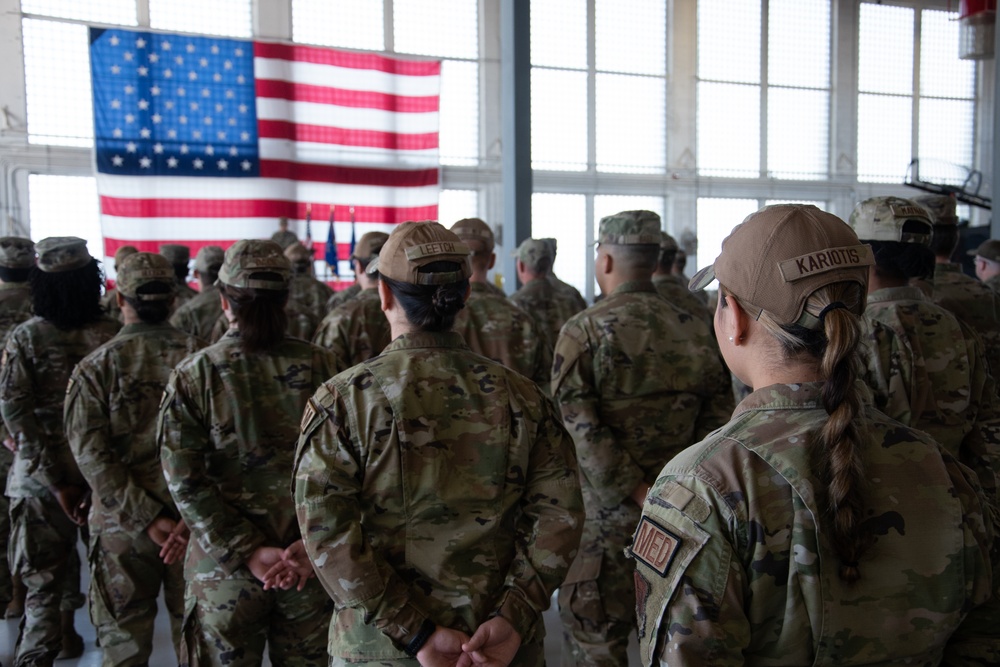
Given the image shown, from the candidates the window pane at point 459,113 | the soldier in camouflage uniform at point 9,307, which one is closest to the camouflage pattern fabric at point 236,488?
the soldier in camouflage uniform at point 9,307

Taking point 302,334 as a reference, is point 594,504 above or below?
below

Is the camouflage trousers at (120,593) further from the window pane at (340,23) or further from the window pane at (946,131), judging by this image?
the window pane at (946,131)

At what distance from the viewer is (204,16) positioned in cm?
1080

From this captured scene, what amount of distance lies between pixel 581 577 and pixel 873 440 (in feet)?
6.11

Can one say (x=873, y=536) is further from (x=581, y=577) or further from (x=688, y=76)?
(x=688, y=76)

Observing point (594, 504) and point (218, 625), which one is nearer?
point (218, 625)

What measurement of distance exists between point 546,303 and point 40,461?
307cm

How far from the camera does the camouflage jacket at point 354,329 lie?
3.82 m

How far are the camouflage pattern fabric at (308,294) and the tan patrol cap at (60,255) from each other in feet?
8.59

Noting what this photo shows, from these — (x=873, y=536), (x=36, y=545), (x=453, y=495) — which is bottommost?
(x=36, y=545)

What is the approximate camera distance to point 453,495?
1.75 meters

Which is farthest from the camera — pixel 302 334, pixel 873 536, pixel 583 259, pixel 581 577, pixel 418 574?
pixel 583 259

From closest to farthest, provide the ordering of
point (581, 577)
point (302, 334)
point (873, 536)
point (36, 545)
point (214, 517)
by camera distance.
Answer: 1. point (873, 536)
2. point (214, 517)
3. point (581, 577)
4. point (36, 545)
5. point (302, 334)

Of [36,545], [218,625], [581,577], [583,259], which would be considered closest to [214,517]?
[218,625]
